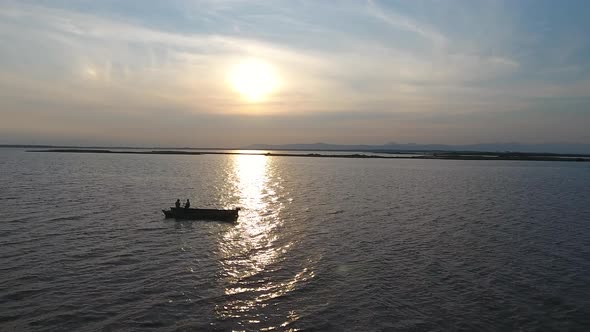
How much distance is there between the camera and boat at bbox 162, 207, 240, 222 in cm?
3975

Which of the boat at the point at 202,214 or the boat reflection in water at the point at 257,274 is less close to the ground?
the boat at the point at 202,214

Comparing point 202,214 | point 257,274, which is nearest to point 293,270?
point 257,274

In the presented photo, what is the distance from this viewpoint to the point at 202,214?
40.7 m

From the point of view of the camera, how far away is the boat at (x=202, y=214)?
39750 mm

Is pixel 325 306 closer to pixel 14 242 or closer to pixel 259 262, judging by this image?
pixel 259 262

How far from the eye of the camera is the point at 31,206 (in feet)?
140

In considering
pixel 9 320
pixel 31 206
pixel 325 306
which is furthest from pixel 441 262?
pixel 31 206

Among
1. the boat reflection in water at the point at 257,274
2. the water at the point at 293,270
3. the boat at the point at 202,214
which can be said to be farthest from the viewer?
the boat at the point at 202,214

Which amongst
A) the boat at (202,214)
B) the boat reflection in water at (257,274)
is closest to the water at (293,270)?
the boat reflection in water at (257,274)

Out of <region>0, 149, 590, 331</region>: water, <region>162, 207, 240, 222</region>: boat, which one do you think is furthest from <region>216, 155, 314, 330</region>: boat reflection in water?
<region>162, 207, 240, 222</region>: boat

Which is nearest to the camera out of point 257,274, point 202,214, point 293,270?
point 257,274

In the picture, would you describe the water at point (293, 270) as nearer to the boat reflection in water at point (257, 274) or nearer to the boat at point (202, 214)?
the boat reflection in water at point (257, 274)

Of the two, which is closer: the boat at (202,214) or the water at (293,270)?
the water at (293,270)

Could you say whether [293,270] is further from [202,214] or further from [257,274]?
[202,214]
